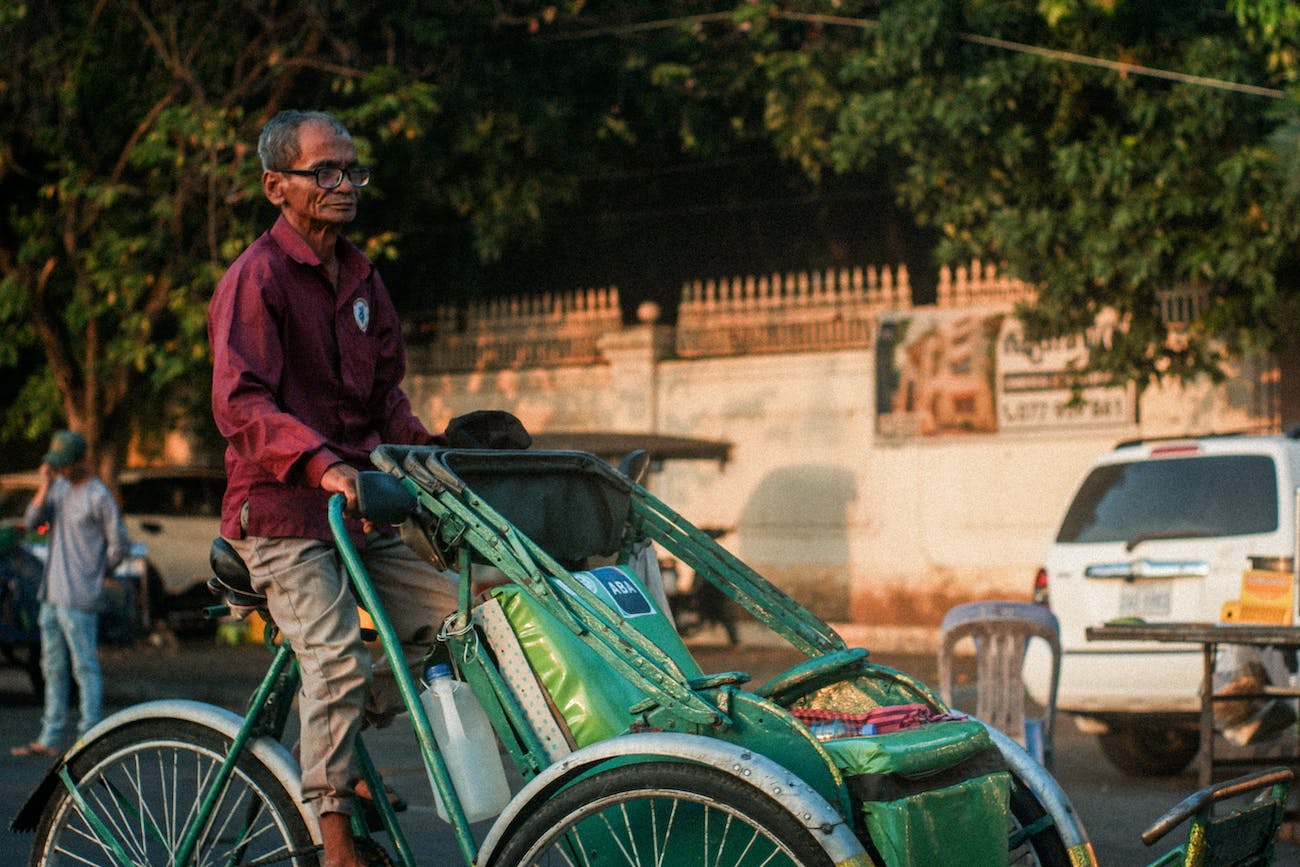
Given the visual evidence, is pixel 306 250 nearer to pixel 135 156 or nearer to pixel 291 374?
pixel 291 374

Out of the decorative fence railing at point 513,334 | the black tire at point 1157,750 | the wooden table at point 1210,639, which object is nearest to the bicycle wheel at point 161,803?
the wooden table at point 1210,639

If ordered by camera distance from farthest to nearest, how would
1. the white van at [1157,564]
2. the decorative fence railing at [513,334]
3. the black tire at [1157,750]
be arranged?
the decorative fence railing at [513,334] < the black tire at [1157,750] < the white van at [1157,564]

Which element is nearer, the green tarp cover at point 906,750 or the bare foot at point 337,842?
the green tarp cover at point 906,750

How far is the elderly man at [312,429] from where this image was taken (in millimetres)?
3930

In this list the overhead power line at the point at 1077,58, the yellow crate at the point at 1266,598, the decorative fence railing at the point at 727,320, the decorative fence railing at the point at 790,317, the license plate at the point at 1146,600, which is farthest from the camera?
the decorative fence railing at the point at 790,317

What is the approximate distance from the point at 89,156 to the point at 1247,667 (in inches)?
471

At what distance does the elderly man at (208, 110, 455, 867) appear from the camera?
393 cm

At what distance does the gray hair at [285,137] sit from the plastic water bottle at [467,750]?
1255mm

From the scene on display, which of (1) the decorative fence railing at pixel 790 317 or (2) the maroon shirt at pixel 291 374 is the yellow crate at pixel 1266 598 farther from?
(1) the decorative fence railing at pixel 790 317

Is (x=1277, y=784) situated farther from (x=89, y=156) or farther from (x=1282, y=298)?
(x=89, y=156)

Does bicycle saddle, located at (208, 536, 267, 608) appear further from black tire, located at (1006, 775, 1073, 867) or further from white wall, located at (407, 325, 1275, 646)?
white wall, located at (407, 325, 1275, 646)

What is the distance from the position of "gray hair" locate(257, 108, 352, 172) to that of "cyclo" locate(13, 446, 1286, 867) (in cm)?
74

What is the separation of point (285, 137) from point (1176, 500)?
242 inches

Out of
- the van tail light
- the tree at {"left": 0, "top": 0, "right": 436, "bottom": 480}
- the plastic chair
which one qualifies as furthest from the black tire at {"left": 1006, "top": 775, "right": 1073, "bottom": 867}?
the tree at {"left": 0, "top": 0, "right": 436, "bottom": 480}
